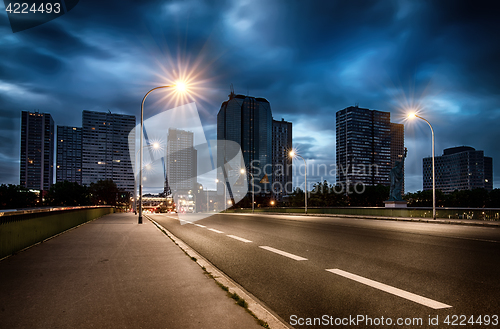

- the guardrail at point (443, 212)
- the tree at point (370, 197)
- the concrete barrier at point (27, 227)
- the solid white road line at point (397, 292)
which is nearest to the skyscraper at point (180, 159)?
the tree at point (370, 197)

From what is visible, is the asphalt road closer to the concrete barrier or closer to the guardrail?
the concrete barrier

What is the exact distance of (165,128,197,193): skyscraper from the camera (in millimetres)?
132375

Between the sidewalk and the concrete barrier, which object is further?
the concrete barrier

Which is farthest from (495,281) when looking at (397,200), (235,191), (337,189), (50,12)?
(235,191)

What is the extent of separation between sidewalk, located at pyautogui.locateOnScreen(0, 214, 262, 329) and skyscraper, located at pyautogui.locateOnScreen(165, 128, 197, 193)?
124 meters

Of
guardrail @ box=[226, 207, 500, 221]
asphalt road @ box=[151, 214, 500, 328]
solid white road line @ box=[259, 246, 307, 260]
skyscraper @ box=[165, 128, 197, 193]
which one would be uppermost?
skyscraper @ box=[165, 128, 197, 193]

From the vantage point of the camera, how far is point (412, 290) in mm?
5352

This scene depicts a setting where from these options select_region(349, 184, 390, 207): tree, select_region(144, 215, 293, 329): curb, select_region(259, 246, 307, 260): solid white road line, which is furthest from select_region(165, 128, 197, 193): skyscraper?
select_region(144, 215, 293, 329): curb

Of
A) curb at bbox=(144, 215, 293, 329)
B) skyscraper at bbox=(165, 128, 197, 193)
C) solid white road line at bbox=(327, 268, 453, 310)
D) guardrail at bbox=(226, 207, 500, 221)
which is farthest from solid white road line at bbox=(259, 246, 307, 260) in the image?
skyscraper at bbox=(165, 128, 197, 193)

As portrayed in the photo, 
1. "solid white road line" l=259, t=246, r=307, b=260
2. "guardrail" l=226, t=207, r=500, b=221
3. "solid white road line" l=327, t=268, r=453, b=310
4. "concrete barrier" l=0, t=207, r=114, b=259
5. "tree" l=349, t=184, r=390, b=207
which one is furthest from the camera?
"tree" l=349, t=184, r=390, b=207

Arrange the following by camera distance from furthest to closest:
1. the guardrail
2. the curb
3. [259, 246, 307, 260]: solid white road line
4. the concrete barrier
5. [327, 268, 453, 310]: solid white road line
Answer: the guardrail
[259, 246, 307, 260]: solid white road line
the concrete barrier
[327, 268, 453, 310]: solid white road line
the curb

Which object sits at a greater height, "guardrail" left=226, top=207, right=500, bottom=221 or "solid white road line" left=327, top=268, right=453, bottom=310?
"solid white road line" left=327, top=268, right=453, bottom=310

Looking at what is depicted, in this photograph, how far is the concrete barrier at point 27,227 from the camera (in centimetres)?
841

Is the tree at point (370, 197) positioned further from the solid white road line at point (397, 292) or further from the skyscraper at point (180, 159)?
the solid white road line at point (397, 292)
